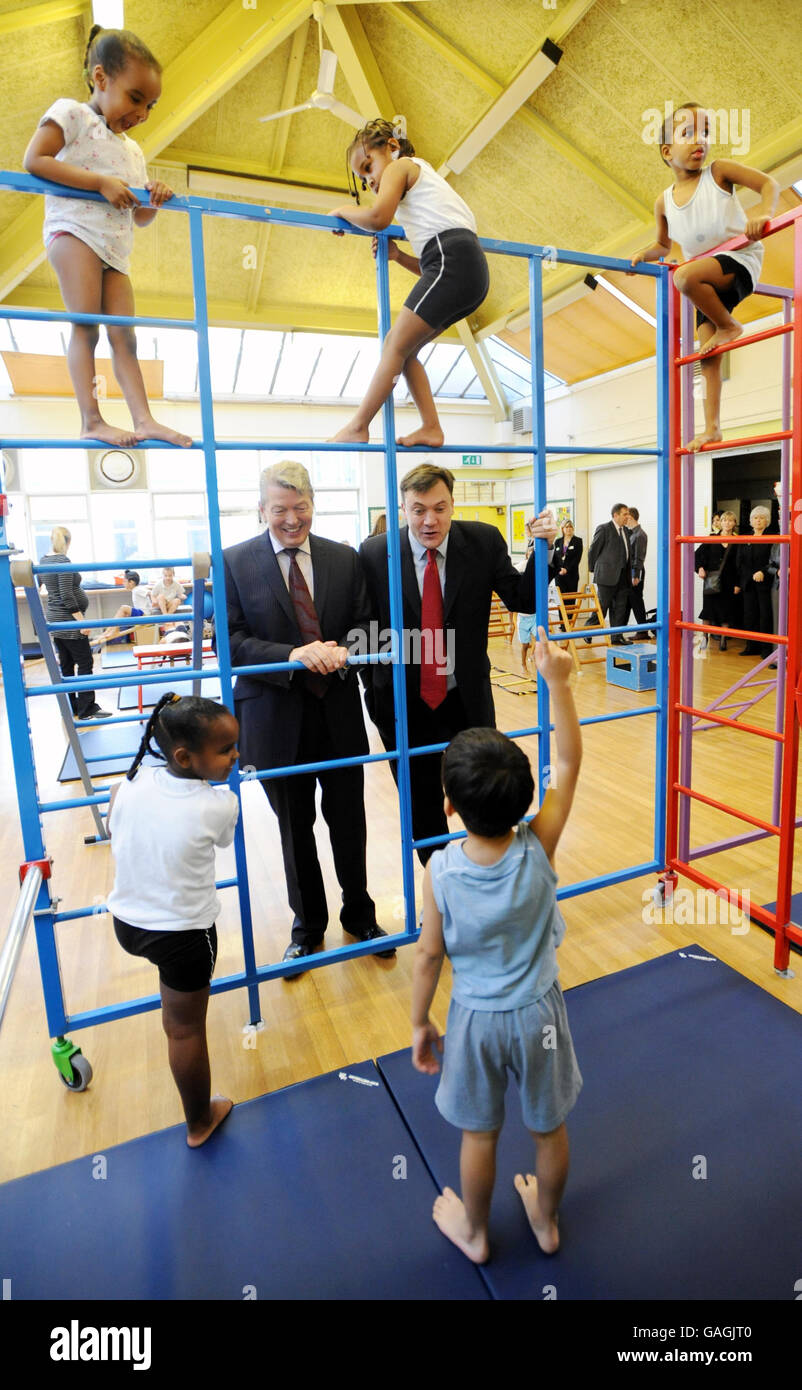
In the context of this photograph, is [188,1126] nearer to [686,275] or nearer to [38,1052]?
[38,1052]

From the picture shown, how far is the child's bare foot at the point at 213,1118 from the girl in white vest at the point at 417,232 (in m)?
2.05

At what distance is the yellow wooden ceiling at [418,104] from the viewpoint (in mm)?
5324

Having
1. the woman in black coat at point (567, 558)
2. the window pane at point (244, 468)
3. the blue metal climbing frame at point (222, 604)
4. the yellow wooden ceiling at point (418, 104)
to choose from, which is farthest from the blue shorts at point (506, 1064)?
the window pane at point (244, 468)

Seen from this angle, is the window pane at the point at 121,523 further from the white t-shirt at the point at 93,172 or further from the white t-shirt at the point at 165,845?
the white t-shirt at the point at 165,845

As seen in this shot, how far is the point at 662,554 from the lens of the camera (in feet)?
9.45

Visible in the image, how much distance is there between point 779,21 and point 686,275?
4.42 m

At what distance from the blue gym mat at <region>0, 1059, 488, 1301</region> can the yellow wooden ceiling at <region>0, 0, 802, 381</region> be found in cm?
697

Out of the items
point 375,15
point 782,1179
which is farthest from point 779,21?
point 782,1179

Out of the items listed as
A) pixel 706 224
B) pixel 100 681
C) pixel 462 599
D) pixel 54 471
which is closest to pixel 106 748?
pixel 100 681

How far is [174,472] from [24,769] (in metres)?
11.8


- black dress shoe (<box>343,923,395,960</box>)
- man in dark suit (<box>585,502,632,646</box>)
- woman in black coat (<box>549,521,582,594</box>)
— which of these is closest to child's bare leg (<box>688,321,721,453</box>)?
black dress shoe (<box>343,923,395,960</box>)

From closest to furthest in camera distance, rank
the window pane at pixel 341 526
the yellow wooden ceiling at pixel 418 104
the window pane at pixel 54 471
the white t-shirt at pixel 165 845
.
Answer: the white t-shirt at pixel 165 845
the yellow wooden ceiling at pixel 418 104
the window pane at pixel 54 471
the window pane at pixel 341 526

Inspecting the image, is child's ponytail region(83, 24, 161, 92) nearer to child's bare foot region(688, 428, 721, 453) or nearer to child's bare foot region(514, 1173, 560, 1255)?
child's bare foot region(688, 428, 721, 453)
